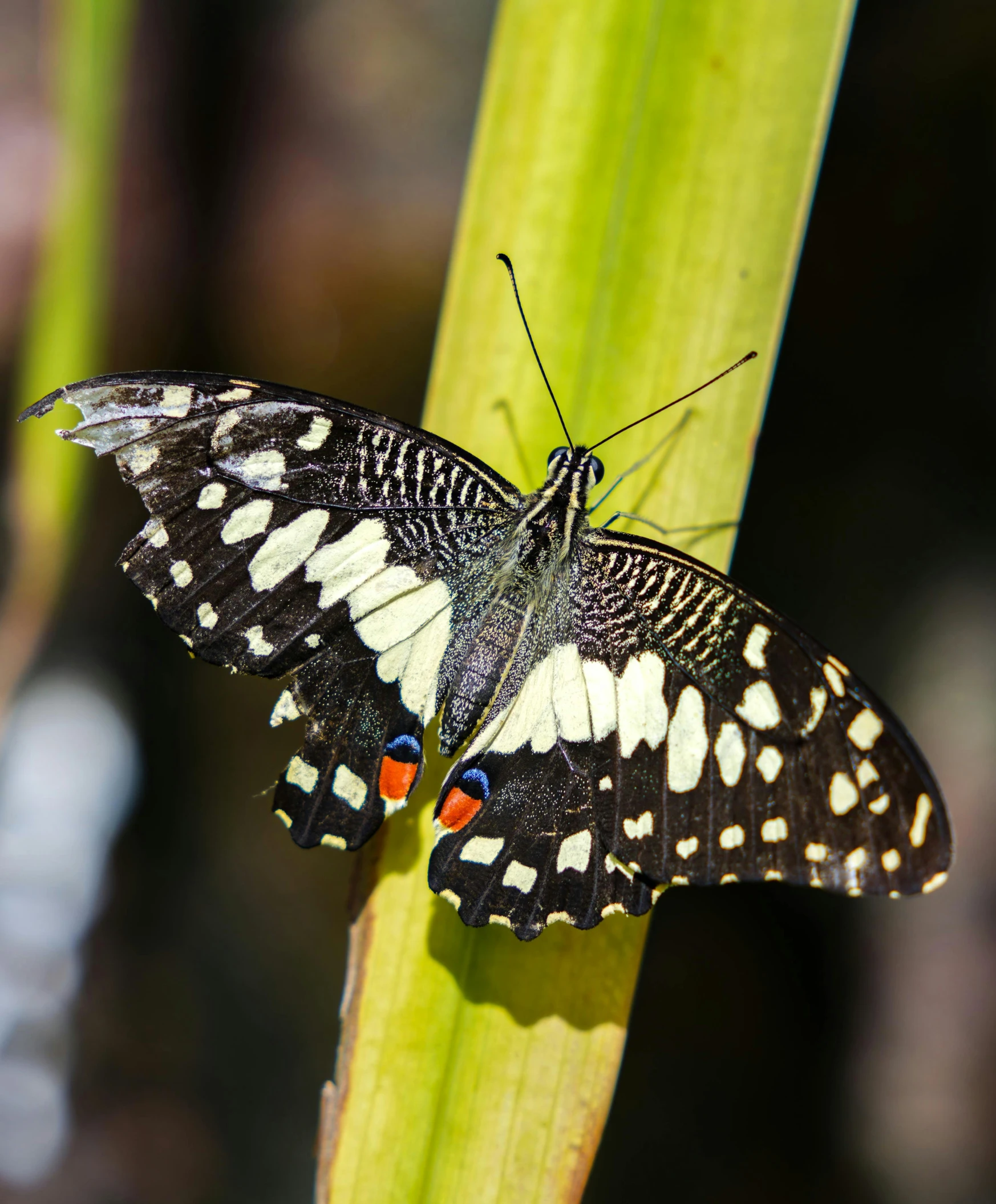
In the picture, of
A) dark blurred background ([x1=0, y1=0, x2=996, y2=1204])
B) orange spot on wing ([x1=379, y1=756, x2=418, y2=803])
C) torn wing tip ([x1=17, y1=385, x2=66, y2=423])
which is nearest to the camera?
torn wing tip ([x1=17, y1=385, x2=66, y2=423])

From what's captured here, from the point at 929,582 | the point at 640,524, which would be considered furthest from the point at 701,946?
the point at 640,524

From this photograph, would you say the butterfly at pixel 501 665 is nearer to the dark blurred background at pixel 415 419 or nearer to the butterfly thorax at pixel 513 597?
the butterfly thorax at pixel 513 597

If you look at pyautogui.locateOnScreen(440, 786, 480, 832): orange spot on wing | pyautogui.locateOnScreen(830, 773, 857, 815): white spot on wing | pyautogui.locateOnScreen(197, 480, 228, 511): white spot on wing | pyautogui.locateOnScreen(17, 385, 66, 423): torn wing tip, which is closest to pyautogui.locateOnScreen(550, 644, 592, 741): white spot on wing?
pyautogui.locateOnScreen(440, 786, 480, 832): orange spot on wing

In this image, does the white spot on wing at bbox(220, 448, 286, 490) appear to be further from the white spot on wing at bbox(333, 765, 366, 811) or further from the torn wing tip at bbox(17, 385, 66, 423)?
the white spot on wing at bbox(333, 765, 366, 811)

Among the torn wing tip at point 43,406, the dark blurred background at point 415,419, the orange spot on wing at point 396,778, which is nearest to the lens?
the torn wing tip at point 43,406

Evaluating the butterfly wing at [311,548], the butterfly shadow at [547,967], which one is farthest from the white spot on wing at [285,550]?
the butterfly shadow at [547,967]

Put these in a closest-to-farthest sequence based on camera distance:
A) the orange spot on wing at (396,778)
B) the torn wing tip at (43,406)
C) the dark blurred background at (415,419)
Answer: the torn wing tip at (43,406)
the orange spot on wing at (396,778)
the dark blurred background at (415,419)

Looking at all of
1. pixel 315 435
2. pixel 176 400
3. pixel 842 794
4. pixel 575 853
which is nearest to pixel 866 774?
pixel 842 794
